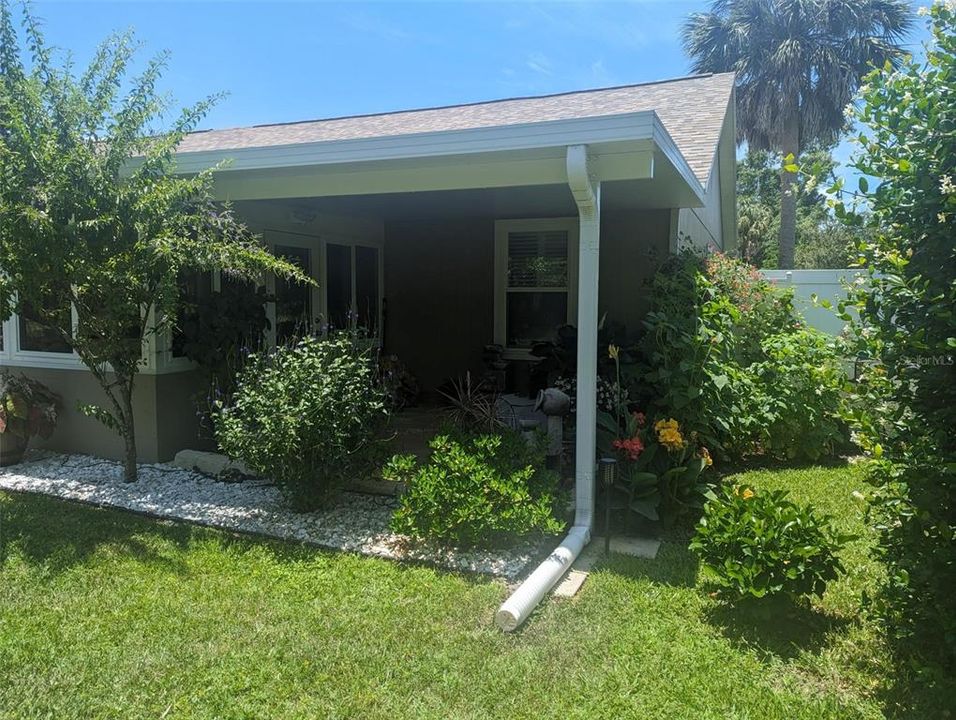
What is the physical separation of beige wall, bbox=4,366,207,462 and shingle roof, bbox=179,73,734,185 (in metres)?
2.93

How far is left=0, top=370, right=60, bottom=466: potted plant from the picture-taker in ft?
20.4

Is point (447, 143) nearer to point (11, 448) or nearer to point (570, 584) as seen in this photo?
point (570, 584)

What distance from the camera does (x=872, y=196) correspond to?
2918mm

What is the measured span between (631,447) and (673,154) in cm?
205

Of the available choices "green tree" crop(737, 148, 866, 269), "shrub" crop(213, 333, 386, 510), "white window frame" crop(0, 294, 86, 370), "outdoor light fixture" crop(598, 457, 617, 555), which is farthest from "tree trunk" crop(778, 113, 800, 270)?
"white window frame" crop(0, 294, 86, 370)

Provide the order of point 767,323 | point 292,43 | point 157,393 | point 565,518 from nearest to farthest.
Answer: point 565,518
point 157,393
point 767,323
point 292,43

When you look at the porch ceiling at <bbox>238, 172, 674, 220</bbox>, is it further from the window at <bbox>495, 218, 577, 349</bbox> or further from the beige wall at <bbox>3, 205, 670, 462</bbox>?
the beige wall at <bbox>3, 205, 670, 462</bbox>

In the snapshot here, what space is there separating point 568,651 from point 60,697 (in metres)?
2.16

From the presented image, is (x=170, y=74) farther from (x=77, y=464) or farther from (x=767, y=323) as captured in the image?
(x=767, y=323)

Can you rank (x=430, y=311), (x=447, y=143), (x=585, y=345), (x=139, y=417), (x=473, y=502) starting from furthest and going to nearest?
(x=430, y=311)
(x=139, y=417)
(x=585, y=345)
(x=447, y=143)
(x=473, y=502)

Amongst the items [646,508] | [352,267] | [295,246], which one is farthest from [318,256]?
[646,508]

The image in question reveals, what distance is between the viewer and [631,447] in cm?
469

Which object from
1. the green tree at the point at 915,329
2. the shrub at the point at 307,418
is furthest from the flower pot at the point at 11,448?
the green tree at the point at 915,329

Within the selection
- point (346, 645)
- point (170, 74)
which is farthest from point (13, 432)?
point (346, 645)
